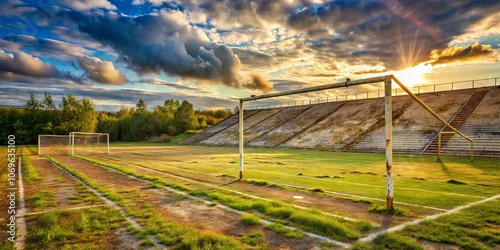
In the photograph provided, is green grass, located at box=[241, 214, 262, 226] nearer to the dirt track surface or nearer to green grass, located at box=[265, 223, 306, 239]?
the dirt track surface

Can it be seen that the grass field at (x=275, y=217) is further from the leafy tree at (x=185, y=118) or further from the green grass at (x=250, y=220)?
the leafy tree at (x=185, y=118)

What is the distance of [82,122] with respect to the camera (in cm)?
8681

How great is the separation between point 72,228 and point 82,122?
94.1 meters

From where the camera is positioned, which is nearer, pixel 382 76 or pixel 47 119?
pixel 382 76

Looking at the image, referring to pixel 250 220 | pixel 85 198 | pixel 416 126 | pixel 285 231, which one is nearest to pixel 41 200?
pixel 85 198

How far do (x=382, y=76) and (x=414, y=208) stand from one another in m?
3.85

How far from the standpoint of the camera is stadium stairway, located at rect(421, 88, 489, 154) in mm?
35775

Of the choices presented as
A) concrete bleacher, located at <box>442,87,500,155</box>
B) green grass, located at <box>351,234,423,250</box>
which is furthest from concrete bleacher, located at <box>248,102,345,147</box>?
green grass, located at <box>351,234,423,250</box>

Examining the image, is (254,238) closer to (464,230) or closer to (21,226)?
(464,230)

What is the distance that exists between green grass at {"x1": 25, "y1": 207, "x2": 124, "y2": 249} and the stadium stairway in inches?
1485

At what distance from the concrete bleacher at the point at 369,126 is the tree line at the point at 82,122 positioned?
23376mm

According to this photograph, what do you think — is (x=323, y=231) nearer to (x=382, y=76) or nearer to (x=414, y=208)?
(x=414, y=208)

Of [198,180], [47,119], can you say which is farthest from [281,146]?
[47,119]

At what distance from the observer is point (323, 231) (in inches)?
233
